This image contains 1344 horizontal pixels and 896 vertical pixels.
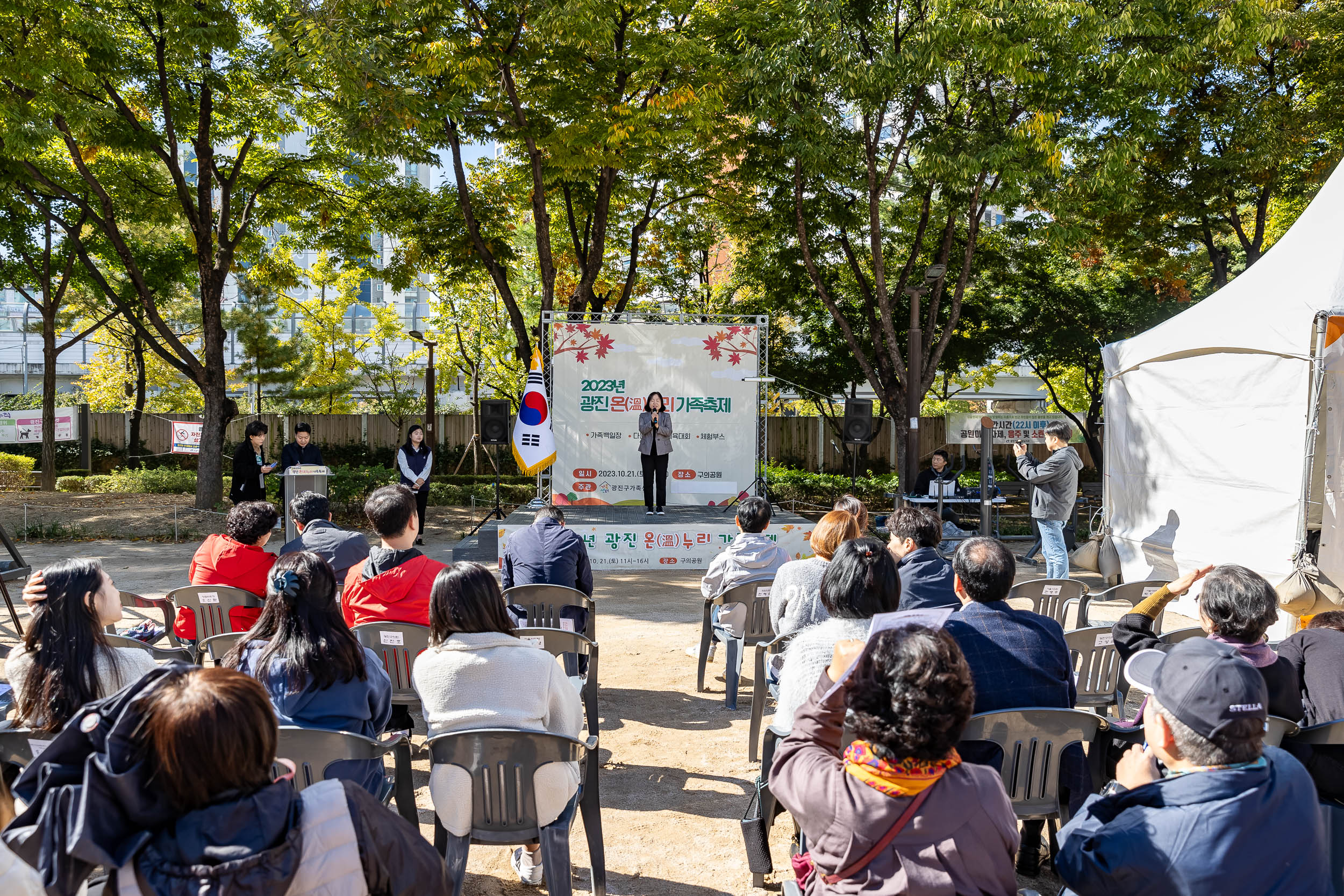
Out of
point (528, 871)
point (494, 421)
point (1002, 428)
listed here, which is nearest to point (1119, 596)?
point (528, 871)

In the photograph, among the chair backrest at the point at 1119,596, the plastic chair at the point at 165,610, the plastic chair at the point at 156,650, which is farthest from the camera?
the chair backrest at the point at 1119,596

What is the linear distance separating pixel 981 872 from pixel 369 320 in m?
40.2

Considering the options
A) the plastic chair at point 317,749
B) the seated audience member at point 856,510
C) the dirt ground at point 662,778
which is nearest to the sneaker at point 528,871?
the dirt ground at point 662,778

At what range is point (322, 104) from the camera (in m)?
11.6

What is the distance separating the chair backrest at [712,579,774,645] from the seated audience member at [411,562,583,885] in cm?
239

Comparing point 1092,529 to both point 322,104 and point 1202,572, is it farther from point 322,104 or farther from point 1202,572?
point 322,104

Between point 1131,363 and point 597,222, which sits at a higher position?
point 597,222

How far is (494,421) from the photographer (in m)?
11.6

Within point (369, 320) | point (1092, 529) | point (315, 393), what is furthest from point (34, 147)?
point (369, 320)

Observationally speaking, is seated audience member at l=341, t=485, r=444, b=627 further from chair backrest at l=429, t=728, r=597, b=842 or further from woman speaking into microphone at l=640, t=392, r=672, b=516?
woman speaking into microphone at l=640, t=392, r=672, b=516

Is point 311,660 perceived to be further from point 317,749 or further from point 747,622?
point 747,622

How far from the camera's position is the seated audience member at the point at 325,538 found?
14.7ft

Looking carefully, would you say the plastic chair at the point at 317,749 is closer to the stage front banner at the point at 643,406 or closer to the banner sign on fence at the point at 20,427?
Result: the stage front banner at the point at 643,406

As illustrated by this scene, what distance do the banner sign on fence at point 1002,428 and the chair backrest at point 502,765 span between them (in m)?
7.45
